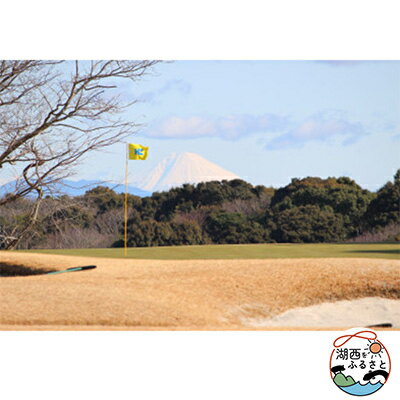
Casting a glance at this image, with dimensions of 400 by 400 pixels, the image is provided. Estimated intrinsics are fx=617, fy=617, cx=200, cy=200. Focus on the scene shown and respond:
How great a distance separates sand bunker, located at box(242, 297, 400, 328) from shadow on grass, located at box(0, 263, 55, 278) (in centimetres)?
323

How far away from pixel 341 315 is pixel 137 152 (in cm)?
383

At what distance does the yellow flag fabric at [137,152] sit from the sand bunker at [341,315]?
287 cm

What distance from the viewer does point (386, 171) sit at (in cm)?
926

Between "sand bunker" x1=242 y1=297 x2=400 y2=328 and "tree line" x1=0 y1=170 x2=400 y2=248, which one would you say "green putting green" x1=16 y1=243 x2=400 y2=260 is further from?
"sand bunker" x1=242 y1=297 x2=400 y2=328

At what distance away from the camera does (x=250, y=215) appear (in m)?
9.62

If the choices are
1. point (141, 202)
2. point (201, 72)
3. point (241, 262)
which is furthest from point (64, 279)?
point (201, 72)

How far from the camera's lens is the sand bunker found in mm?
8555

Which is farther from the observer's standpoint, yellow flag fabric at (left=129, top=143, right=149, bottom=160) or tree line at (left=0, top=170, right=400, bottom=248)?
tree line at (left=0, top=170, right=400, bottom=248)

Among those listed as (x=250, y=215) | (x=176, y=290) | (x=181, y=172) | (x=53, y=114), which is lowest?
(x=176, y=290)

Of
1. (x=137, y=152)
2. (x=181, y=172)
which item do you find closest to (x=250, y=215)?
(x=181, y=172)
